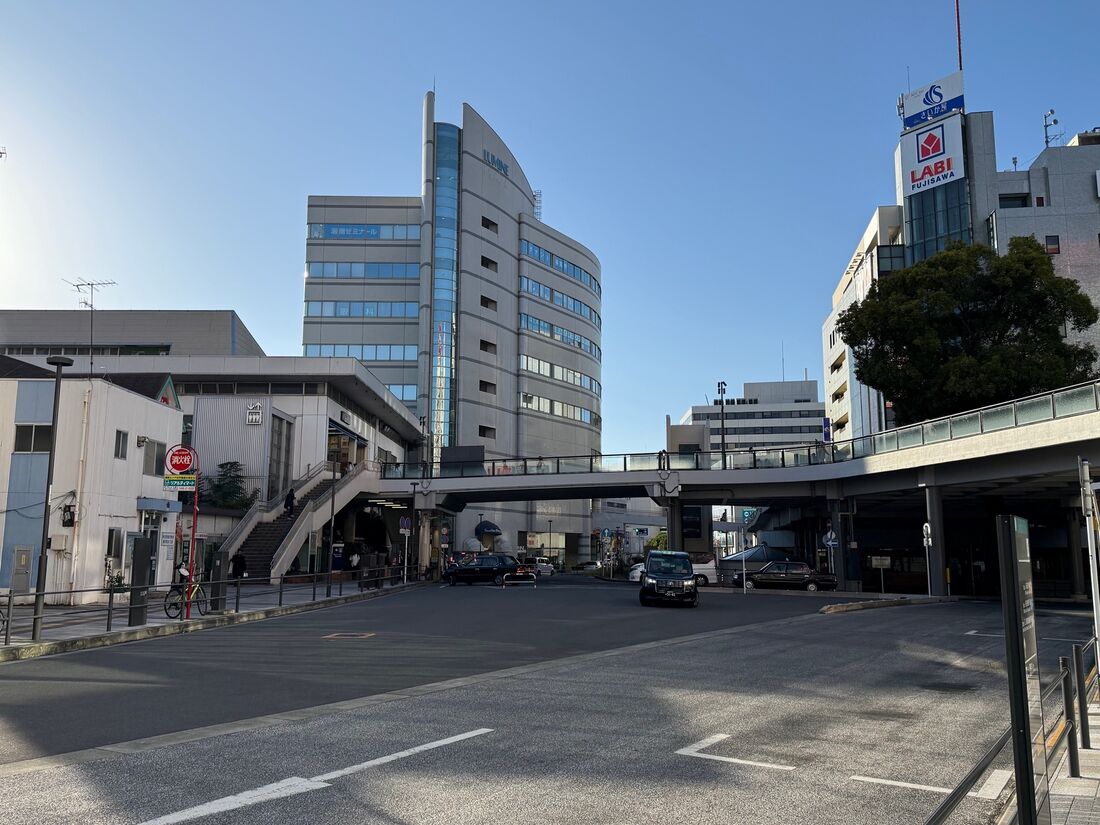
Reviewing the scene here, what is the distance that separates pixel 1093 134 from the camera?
228 ft

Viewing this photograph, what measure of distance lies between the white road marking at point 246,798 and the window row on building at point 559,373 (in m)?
85.3

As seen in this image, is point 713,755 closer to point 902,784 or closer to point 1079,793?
point 902,784

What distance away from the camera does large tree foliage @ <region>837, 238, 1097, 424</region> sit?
3894 centimetres

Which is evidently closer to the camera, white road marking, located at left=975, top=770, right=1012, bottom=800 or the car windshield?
white road marking, located at left=975, top=770, right=1012, bottom=800

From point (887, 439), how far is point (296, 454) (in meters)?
32.3

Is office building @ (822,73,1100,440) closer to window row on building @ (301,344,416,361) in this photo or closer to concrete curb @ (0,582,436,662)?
window row on building @ (301,344,416,361)

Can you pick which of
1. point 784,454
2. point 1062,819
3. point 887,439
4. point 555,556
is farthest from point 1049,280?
point 555,556

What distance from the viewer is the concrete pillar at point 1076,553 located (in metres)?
40.4

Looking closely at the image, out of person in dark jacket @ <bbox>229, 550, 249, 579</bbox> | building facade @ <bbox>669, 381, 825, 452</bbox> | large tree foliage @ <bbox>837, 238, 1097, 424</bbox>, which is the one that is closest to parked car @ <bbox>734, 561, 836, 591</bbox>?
large tree foliage @ <bbox>837, 238, 1097, 424</bbox>

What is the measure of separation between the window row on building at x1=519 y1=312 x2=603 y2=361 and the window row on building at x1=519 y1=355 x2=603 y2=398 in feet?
9.69

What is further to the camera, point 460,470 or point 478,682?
point 460,470

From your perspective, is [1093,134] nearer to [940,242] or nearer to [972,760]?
[940,242]

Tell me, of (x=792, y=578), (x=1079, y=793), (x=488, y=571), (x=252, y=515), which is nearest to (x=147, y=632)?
(x=1079, y=793)

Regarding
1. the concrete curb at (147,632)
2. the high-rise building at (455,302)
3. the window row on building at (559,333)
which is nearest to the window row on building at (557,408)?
the high-rise building at (455,302)
